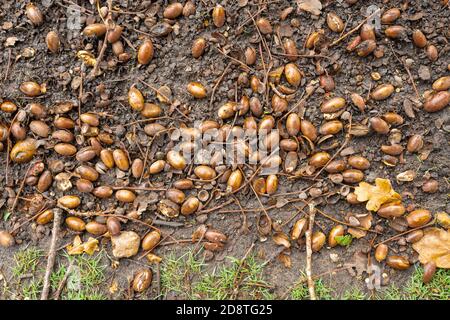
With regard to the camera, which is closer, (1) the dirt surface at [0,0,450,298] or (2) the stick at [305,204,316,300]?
(2) the stick at [305,204,316,300]

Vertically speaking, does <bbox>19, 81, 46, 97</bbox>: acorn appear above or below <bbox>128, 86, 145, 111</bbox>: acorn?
above

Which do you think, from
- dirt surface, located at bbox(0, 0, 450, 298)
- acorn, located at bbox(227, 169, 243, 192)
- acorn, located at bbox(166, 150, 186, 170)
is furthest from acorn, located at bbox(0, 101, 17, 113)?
acorn, located at bbox(227, 169, 243, 192)

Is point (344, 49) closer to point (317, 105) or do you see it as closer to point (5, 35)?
point (317, 105)

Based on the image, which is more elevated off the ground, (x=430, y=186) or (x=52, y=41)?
(x=52, y=41)

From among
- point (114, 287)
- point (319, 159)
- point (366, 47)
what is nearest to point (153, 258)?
point (114, 287)

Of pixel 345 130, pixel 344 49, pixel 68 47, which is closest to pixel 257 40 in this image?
pixel 344 49

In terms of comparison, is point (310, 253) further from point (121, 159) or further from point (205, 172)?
point (121, 159)

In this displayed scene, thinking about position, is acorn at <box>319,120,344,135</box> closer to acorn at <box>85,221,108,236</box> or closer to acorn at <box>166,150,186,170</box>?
acorn at <box>166,150,186,170</box>
